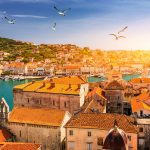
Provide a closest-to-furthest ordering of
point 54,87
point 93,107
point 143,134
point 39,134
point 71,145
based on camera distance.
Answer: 1. point 71,145
2. point 143,134
3. point 39,134
4. point 93,107
5. point 54,87

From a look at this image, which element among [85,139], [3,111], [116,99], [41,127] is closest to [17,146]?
[41,127]

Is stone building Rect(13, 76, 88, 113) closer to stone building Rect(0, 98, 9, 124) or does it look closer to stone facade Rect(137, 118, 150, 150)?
stone building Rect(0, 98, 9, 124)

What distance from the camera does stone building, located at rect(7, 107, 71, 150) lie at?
2712 centimetres

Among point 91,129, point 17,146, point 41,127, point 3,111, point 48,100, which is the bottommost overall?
point 17,146

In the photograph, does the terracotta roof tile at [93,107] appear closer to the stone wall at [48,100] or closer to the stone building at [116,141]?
the stone wall at [48,100]

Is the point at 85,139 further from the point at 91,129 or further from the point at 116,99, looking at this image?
the point at 116,99

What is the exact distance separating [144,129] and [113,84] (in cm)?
1509

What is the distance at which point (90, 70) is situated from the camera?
132m

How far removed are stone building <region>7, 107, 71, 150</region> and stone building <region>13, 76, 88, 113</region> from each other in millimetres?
8666

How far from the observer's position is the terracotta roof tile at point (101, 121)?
83.6 ft

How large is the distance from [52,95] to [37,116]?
10.3m

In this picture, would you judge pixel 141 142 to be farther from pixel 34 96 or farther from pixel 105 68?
pixel 105 68

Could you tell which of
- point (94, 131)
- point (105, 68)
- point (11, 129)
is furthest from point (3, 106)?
point (105, 68)

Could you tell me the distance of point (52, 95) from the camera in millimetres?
38375
